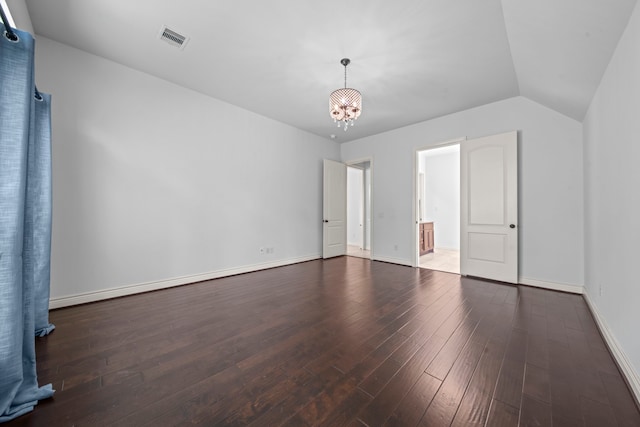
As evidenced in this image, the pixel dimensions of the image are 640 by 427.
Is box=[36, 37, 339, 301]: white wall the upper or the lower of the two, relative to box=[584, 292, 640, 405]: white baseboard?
upper

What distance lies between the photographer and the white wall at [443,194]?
707 centimetres

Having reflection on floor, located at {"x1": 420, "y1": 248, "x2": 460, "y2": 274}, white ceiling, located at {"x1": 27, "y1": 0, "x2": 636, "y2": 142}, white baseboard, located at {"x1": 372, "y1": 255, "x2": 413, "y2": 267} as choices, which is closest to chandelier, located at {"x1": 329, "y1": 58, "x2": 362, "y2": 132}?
white ceiling, located at {"x1": 27, "y1": 0, "x2": 636, "y2": 142}

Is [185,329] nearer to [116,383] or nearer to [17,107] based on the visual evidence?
[116,383]

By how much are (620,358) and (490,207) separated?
8.12 feet

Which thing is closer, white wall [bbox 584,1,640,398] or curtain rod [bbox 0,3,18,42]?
curtain rod [bbox 0,3,18,42]

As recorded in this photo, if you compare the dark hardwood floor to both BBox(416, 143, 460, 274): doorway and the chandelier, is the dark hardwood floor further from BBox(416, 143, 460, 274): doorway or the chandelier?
BBox(416, 143, 460, 274): doorway

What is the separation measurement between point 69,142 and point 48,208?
1.05 metres

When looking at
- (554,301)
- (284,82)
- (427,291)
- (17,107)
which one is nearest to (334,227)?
(427,291)

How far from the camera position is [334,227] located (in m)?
5.76

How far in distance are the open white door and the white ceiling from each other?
2.51ft

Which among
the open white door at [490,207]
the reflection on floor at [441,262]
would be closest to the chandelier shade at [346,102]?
the open white door at [490,207]

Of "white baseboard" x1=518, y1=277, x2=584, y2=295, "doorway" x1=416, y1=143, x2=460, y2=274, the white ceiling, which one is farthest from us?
"doorway" x1=416, y1=143, x2=460, y2=274

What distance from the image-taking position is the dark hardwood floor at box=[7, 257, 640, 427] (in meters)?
1.27

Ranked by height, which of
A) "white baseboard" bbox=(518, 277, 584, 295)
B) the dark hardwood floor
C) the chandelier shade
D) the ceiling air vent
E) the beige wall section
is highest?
the ceiling air vent
